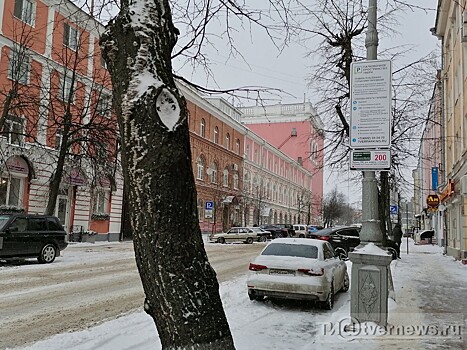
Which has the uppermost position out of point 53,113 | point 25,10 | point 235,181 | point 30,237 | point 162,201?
point 25,10

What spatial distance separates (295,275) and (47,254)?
36.9ft

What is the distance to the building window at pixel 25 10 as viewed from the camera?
25672mm

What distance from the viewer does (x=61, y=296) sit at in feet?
35.5

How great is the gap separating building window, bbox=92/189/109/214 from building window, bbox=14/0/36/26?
38.0 ft

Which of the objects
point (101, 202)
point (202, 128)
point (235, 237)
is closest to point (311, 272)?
point (101, 202)

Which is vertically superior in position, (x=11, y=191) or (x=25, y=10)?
(x=25, y=10)

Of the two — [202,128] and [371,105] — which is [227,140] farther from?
[371,105]

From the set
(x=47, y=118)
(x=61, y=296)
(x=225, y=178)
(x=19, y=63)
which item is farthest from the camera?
(x=225, y=178)

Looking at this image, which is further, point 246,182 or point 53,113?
point 246,182

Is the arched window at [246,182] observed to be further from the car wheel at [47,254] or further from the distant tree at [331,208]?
the car wheel at [47,254]

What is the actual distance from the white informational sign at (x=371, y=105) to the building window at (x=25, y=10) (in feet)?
75.6

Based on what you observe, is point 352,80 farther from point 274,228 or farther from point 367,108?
point 274,228

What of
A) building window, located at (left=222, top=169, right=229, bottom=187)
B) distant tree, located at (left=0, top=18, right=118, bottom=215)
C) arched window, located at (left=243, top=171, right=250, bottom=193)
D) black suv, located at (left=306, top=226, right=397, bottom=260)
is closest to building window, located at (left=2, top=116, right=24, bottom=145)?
distant tree, located at (left=0, top=18, right=118, bottom=215)

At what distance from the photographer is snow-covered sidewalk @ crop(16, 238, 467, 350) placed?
6812mm
